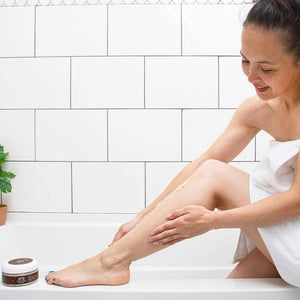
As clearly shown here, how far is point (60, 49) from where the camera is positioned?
157 cm

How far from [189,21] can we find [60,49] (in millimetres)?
552

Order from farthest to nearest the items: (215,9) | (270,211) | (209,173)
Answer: (215,9) < (209,173) < (270,211)

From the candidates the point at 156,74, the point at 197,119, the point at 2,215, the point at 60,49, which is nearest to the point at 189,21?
the point at 156,74

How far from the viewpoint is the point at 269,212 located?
0.85m

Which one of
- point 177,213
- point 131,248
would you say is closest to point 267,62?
point 177,213

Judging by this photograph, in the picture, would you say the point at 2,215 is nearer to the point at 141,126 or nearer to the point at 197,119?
the point at 141,126

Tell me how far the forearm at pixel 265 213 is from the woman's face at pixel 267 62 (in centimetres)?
25

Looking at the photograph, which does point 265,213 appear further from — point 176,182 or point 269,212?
point 176,182

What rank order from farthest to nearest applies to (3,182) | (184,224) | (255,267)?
(3,182)
(255,267)
(184,224)

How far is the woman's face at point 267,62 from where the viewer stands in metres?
0.81

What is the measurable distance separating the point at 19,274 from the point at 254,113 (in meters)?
0.75

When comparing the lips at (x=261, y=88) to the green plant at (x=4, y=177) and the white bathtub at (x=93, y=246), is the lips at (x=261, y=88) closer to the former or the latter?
the white bathtub at (x=93, y=246)

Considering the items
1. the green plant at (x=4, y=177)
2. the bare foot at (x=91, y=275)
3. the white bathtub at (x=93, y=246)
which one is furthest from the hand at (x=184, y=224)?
the green plant at (x=4, y=177)

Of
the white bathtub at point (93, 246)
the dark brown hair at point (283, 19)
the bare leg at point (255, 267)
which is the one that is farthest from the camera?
the white bathtub at point (93, 246)
